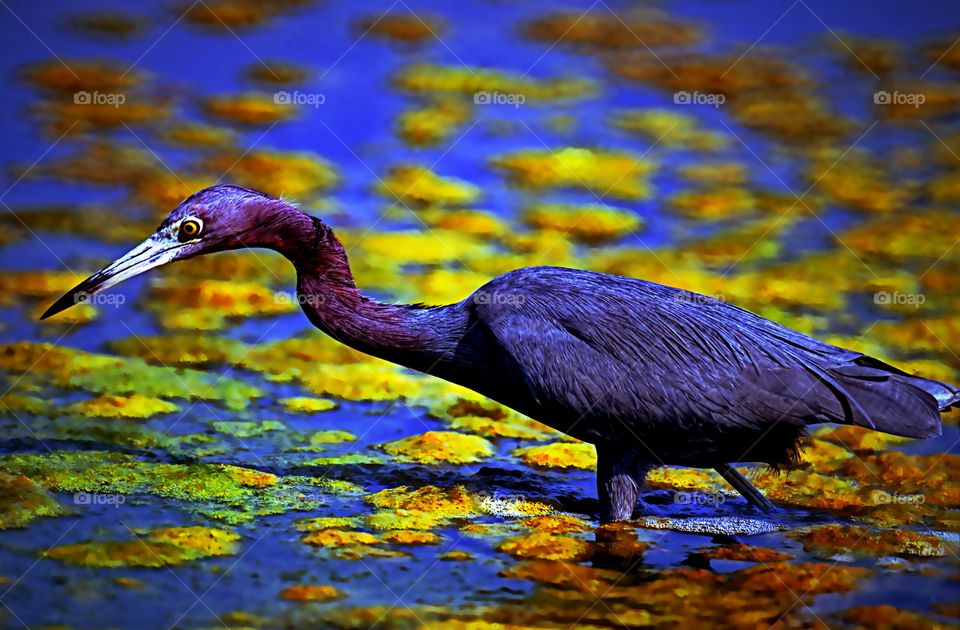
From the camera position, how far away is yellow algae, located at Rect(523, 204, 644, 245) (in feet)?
45.0

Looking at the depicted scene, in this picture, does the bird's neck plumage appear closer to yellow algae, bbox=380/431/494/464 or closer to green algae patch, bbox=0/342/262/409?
yellow algae, bbox=380/431/494/464

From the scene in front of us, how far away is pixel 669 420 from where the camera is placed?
822 cm

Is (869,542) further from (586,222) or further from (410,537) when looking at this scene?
(586,222)

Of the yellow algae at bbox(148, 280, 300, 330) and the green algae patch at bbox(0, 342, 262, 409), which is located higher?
the yellow algae at bbox(148, 280, 300, 330)

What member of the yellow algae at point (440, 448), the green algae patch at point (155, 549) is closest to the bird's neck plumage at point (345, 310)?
the yellow algae at point (440, 448)

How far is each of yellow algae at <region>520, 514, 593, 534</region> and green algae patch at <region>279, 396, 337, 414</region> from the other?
3037 millimetres

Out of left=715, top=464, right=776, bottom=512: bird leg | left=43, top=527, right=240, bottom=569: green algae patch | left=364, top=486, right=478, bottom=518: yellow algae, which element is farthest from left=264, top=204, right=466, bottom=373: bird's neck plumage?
left=715, top=464, right=776, bottom=512: bird leg

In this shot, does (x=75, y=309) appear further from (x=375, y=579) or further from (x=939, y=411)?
(x=939, y=411)

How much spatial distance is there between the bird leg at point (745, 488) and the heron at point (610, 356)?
2cm

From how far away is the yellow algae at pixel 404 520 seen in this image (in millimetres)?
8102

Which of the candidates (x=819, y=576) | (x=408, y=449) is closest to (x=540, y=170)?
(x=408, y=449)

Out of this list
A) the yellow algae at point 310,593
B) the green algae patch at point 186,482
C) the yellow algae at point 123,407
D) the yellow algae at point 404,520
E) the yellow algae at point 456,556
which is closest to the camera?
the yellow algae at point 310,593

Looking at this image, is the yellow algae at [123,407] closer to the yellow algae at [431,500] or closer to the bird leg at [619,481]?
the yellow algae at [431,500]

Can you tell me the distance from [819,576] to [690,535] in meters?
1.03
